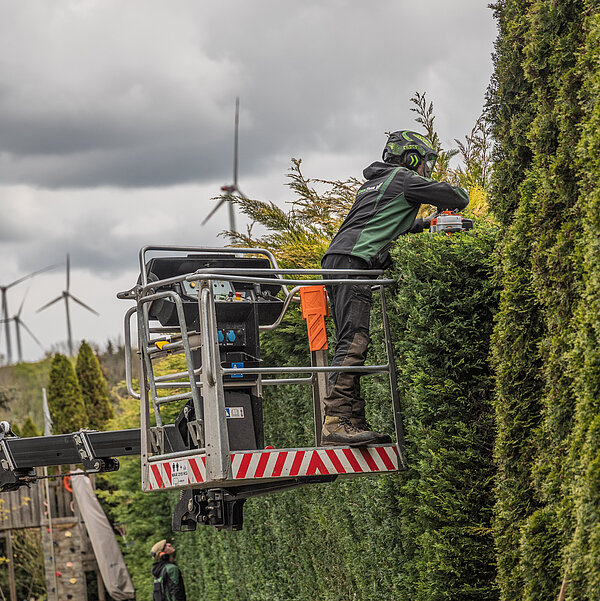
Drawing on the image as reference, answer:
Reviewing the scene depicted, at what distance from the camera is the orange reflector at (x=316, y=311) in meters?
6.95

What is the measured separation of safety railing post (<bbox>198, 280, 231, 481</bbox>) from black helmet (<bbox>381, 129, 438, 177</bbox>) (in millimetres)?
1896

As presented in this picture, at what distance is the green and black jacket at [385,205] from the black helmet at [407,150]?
19cm

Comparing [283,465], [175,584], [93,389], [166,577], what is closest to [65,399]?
[93,389]

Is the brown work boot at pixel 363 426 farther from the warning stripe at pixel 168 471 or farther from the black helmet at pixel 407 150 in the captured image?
the black helmet at pixel 407 150

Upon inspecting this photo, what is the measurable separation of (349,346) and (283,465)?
3.12 feet

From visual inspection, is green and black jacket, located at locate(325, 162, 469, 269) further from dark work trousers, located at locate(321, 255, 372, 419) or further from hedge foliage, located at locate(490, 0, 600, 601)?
hedge foliage, located at locate(490, 0, 600, 601)

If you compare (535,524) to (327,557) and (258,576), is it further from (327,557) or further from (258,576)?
(258,576)

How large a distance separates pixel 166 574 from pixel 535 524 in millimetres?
10037

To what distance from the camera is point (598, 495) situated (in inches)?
177

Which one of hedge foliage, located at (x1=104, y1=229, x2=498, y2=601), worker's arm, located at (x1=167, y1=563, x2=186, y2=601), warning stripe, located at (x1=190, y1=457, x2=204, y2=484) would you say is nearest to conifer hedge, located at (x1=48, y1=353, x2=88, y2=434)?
worker's arm, located at (x1=167, y1=563, x2=186, y2=601)

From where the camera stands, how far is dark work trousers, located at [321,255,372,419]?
6473 millimetres

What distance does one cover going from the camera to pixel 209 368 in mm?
5957

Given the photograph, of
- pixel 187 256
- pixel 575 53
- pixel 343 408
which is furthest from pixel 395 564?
pixel 575 53

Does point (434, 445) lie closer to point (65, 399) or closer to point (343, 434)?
point (343, 434)
